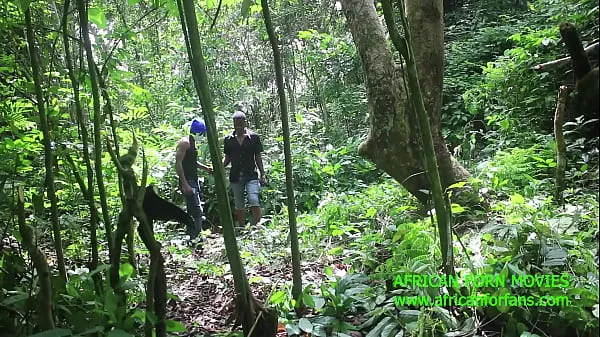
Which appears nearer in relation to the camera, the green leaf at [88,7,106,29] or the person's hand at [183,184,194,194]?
the green leaf at [88,7,106,29]

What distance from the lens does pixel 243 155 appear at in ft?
18.5

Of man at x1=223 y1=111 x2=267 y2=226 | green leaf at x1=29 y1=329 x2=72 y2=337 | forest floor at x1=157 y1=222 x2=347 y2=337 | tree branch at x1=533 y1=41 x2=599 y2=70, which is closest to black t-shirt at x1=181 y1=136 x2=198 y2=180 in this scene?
man at x1=223 y1=111 x2=267 y2=226

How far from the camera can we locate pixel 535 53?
5.46 meters

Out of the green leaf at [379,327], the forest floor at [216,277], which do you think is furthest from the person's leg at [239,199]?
the green leaf at [379,327]

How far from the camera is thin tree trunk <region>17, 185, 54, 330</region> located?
1.59m

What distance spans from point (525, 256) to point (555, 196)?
1.07 metres

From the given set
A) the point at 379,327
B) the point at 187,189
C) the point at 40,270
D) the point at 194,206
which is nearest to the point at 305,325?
the point at 379,327

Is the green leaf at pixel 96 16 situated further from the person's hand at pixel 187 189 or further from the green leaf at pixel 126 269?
the person's hand at pixel 187 189

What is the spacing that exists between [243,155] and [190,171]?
0.64 meters

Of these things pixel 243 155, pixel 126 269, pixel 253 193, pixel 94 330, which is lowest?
pixel 94 330

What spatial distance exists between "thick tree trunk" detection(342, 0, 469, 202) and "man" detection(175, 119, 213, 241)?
1.88 m

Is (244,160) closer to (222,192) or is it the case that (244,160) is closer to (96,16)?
(96,16)

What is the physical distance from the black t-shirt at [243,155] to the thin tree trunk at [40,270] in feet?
12.9

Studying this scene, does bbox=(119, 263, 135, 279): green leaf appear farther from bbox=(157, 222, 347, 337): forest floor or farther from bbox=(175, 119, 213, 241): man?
bbox=(175, 119, 213, 241): man
